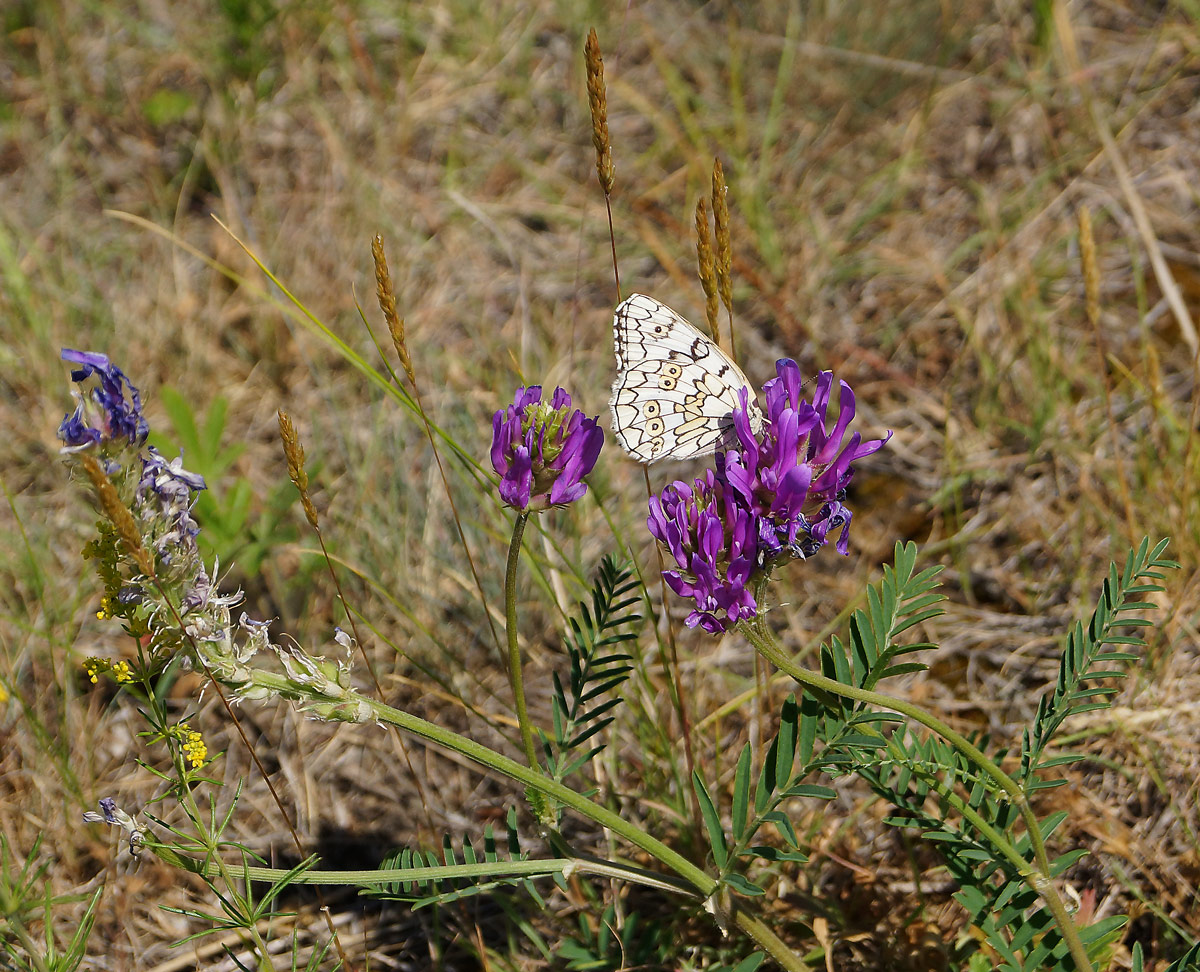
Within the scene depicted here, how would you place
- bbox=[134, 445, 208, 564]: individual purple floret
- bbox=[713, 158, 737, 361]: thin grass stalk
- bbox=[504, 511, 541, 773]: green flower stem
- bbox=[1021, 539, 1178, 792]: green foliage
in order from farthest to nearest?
1. bbox=[713, 158, 737, 361]: thin grass stalk
2. bbox=[1021, 539, 1178, 792]: green foliage
3. bbox=[504, 511, 541, 773]: green flower stem
4. bbox=[134, 445, 208, 564]: individual purple floret

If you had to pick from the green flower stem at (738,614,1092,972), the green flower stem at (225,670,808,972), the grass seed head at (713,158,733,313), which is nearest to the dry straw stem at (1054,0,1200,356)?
the grass seed head at (713,158,733,313)

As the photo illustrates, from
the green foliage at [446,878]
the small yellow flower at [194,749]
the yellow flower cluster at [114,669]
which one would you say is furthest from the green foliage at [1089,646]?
the yellow flower cluster at [114,669]

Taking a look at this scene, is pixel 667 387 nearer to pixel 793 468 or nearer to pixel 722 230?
pixel 722 230

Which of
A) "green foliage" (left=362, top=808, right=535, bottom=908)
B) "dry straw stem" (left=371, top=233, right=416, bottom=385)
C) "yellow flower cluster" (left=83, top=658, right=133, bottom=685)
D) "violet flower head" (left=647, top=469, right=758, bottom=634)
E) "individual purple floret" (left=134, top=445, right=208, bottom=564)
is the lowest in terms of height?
"green foliage" (left=362, top=808, right=535, bottom=908)

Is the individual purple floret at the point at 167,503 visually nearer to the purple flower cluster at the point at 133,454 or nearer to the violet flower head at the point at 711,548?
the purple flower cluster at the point at 133,454

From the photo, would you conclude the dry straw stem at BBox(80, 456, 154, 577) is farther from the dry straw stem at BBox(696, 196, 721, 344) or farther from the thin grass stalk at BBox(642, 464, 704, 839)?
the dry straw stem at BBox(696, 196, 721, 344)

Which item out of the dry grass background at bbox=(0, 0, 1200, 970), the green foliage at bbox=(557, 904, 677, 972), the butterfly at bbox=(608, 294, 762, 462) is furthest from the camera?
the dry grass background at bbox=(0, 0, 1200, 970)
